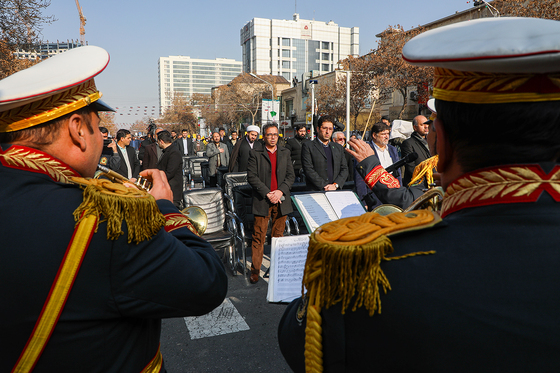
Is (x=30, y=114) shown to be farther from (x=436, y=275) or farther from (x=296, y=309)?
(x=436, y=275)

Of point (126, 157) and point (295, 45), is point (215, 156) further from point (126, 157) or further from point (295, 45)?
point (295, 45)

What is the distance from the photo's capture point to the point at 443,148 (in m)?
0.97

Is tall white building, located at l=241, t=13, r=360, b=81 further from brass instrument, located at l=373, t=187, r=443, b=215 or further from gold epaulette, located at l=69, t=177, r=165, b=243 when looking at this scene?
gold epaulette, located at l=69, t=177, r=165, b=243

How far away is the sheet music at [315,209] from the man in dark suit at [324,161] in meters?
2.66

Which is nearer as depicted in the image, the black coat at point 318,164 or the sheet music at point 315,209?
the sheet music at point 315,209

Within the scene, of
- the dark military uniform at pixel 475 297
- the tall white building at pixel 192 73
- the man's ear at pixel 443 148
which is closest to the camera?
the dark military uniform at pixel 475 297

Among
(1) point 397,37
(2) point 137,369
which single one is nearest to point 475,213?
(2) point 137,369

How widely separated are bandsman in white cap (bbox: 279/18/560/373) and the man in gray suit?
34.3 ft

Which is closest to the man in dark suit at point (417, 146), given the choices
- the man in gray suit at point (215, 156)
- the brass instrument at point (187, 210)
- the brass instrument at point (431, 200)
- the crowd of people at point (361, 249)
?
the brass instrument at point (431, 200)

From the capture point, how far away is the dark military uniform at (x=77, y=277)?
3.63 feet

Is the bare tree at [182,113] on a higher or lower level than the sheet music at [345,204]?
higher

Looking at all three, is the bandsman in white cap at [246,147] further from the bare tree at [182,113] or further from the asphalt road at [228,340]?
the bare tree at [182,113]

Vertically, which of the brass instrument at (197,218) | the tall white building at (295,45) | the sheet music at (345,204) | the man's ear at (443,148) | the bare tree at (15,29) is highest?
the tall white building at (295,45)

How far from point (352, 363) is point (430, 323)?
200 millimetres
